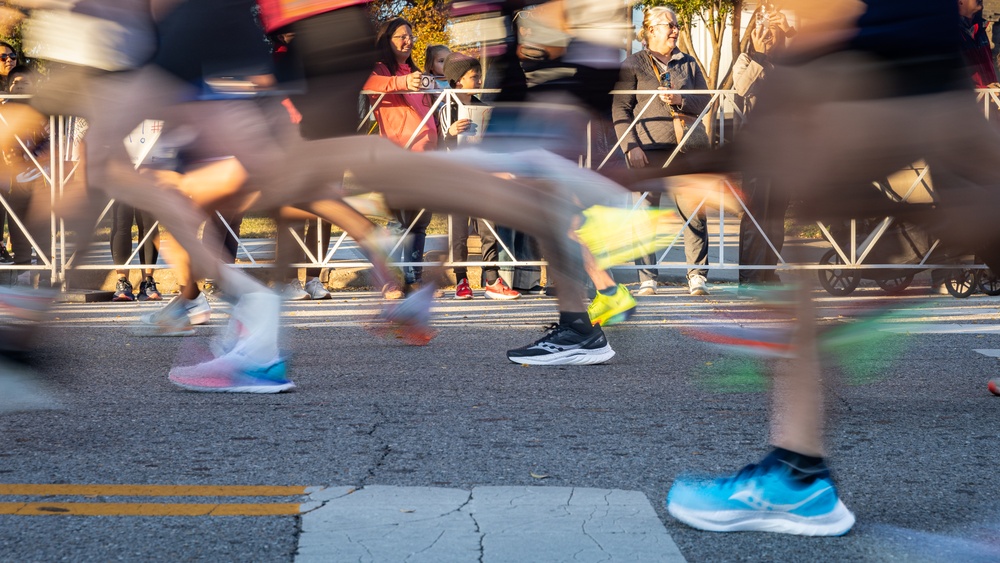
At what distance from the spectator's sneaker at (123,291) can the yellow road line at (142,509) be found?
6.97 metres

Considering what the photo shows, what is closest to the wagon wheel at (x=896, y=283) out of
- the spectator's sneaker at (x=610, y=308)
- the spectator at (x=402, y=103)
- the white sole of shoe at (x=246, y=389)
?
the spectator at (x=402, y=103)

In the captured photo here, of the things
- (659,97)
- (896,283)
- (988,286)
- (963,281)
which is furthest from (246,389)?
(988,286)

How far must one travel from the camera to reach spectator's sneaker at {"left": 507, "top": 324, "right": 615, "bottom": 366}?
5926 millimetres

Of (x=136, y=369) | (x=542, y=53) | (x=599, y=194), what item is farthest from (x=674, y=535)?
(x=136, y=369)

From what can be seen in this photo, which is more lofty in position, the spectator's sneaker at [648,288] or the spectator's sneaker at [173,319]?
the spectator's sneaker at [173,319]

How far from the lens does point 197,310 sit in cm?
717

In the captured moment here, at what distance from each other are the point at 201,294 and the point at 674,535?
477cm

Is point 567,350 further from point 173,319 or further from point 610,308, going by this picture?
point 173,319

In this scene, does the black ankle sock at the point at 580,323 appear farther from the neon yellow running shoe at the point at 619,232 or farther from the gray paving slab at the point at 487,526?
the gray paving slab at the point at 487,526

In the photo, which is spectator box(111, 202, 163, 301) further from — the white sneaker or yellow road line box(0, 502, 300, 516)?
yellow road line box(0, 502, 300, 516)

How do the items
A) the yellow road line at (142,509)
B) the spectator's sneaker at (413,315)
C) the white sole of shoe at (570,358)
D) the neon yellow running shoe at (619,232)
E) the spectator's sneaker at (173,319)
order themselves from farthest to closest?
the spectator's sneaker at (173,319)
the white sole of shoe at (570,358)
the spectator's sneaker at (413,315)
the neon yellow running shoe at (619,232)
the yellow road line at (142,509)

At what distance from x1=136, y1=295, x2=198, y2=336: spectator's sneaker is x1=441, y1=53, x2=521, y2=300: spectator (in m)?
2.83

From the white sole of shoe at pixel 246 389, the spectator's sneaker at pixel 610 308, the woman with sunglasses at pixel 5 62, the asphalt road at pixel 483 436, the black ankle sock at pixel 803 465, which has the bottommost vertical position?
the asphalt road at pixel 483 436

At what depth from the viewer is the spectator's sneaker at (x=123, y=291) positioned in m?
10.0
